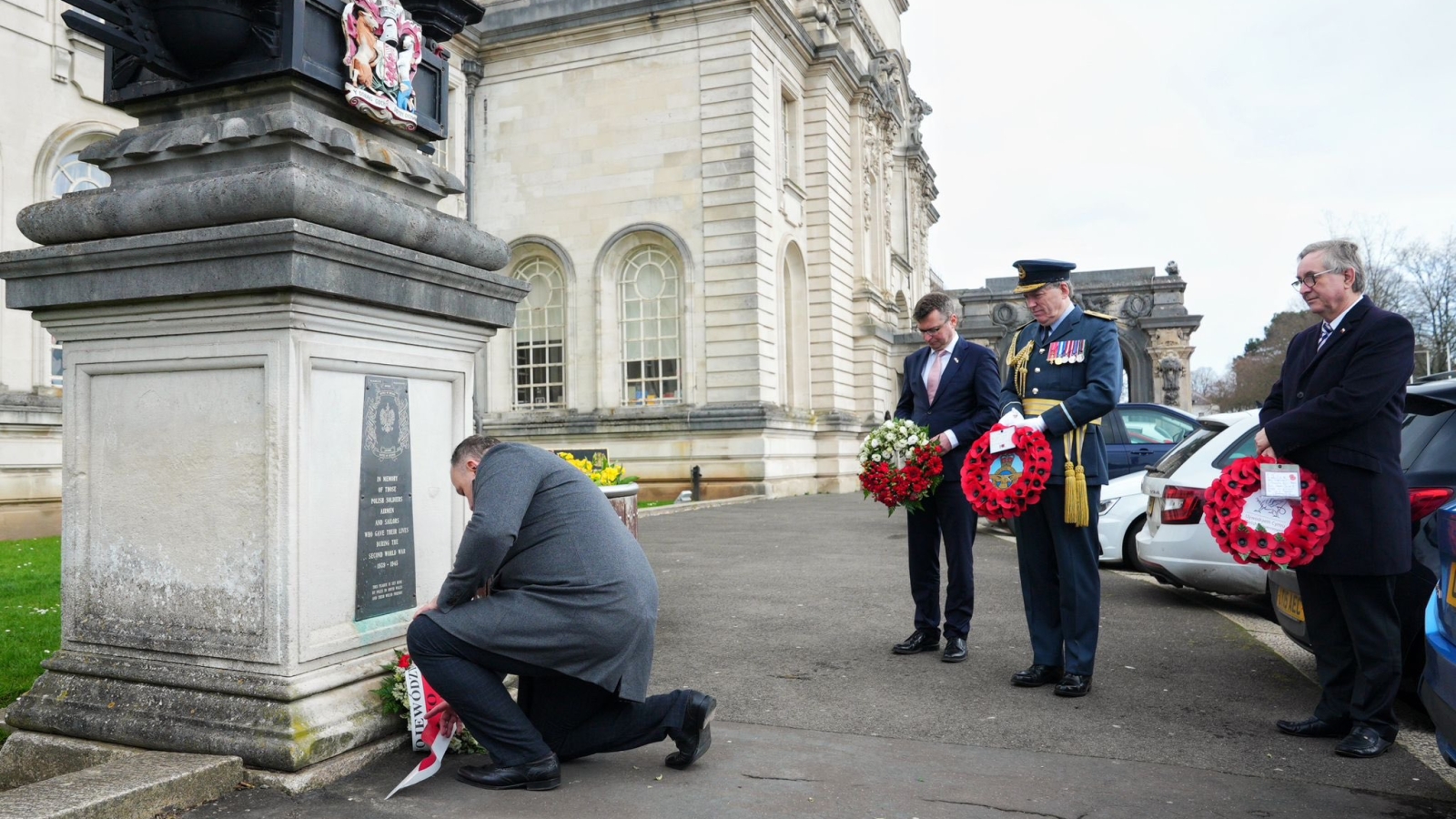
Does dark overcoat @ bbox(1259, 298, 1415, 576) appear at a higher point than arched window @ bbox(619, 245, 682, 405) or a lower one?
lower

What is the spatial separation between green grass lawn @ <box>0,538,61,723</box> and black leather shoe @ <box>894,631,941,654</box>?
15.5ft

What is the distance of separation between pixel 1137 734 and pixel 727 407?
19838mm

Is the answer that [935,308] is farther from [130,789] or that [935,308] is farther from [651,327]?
[651,327]

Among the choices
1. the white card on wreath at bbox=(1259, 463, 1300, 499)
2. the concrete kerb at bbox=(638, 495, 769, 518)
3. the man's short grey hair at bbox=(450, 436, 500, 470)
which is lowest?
the concrete kerb at bbox=(638, 495, 769, 518)

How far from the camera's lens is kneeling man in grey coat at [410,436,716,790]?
13.3 ft

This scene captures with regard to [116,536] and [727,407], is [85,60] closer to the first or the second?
[727,407]

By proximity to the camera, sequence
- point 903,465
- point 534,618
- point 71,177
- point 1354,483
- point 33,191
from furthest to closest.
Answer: point 71,177, point 33,191, point 903,465, point 1354,483, point 534,618

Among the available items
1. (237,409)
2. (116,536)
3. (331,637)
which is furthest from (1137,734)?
(116,536)

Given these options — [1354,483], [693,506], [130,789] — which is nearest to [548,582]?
[130,789]

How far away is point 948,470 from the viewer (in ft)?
22.0

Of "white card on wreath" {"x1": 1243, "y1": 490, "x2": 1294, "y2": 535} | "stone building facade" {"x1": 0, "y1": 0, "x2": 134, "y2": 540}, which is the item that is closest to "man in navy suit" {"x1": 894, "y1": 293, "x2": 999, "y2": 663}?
"white card on wreath" {"x1": 1243, "y1": 490, "x2": 1294, "y2": 535}

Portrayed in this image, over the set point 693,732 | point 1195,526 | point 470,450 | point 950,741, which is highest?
point 470,450

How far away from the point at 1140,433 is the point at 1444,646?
35.6 feet

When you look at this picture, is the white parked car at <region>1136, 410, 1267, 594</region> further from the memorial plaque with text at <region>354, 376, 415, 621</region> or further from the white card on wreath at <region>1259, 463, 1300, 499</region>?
the memorial plaque with text at <region>354, 376, 415, 621</region>
